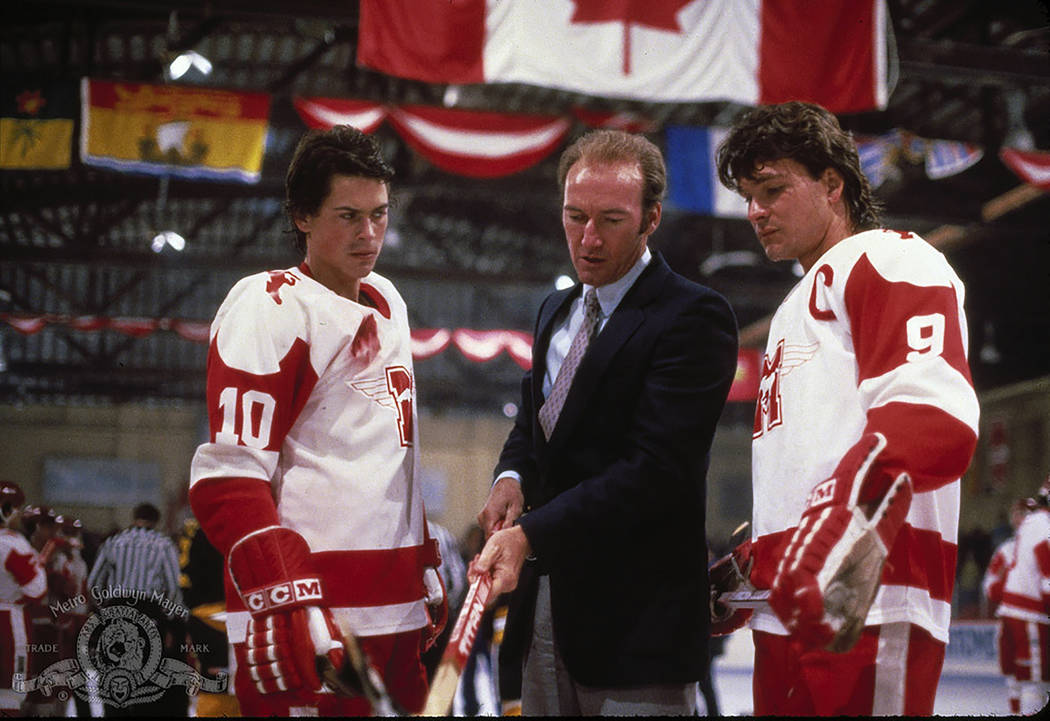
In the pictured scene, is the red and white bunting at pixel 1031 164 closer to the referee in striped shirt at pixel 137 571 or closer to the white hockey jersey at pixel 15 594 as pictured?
the referee in striped shirt at pixel 137 571

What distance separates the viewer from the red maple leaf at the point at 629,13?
5.85 m

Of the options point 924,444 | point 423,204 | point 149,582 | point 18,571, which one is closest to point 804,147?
point 924,444

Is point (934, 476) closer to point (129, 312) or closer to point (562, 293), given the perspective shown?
point (562, 293)

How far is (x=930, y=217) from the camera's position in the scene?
10180 millimetres

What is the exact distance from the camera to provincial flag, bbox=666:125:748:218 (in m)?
8.25

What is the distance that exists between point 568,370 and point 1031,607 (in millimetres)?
6049

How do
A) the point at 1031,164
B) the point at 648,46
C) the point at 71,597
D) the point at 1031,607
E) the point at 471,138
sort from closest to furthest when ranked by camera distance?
the point at 648,46 < the point at 71,597 < the point at 1031,607 < the point at 471,138 < the point at 1031,164

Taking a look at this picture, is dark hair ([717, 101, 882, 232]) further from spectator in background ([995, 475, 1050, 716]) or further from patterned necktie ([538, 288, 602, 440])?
spectator in background ([995, 475, 1050, 716])

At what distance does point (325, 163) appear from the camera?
2.03m

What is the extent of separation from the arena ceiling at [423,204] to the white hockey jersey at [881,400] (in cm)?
615

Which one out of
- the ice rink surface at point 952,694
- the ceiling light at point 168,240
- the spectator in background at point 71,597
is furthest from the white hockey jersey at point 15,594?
the ceiling light at point 168,240

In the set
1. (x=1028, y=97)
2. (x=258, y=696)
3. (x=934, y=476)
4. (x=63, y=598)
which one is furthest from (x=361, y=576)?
(x=1028, y=97)

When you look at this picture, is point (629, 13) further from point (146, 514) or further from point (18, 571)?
point (18, 571)

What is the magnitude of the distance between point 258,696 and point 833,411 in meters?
1.18
